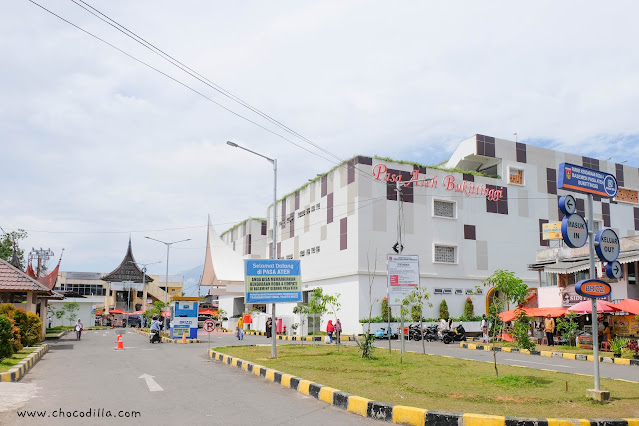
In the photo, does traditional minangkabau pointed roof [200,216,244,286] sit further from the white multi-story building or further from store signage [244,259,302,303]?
store signage [244,259,302,303]

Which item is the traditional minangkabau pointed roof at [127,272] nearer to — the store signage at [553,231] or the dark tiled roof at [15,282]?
the dark tiled roof at [15,282]

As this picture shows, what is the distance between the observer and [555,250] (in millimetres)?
30891

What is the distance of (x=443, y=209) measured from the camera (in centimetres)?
3706

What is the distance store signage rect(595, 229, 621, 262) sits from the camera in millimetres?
9930

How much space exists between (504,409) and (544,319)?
21070mm

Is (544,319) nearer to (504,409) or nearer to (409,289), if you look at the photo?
(409,289)

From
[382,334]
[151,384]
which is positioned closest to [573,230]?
[151,384]

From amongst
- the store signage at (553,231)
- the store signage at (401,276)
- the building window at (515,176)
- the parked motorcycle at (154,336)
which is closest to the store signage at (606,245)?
the store signage at (401,276)

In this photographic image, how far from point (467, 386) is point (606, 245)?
3.84 metres

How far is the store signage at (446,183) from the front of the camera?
114 feet

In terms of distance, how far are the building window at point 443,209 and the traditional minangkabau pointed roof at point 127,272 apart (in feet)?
157

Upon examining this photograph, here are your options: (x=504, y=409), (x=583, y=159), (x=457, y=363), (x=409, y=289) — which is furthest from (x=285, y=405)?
(x=583, y=159)

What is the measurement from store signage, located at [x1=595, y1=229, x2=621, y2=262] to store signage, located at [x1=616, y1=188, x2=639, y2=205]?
39.6 metres

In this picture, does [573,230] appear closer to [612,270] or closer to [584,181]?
[584,181]
